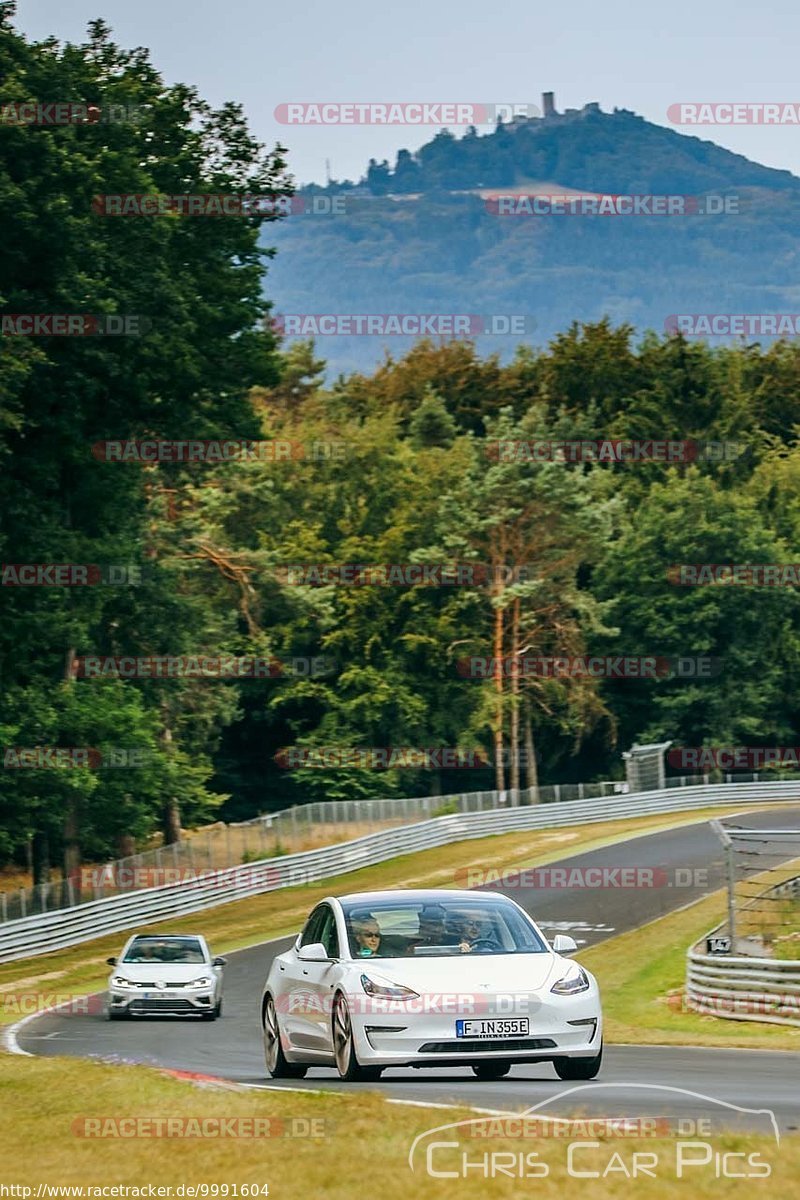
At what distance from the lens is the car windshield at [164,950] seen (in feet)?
92.2

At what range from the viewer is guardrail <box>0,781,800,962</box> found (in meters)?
43.2

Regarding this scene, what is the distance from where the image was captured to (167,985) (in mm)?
27297

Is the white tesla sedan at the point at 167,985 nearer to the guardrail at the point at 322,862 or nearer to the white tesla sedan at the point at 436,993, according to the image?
the white tesla sedan at the point at 436,993

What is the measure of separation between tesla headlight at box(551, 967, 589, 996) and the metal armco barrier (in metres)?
9.91

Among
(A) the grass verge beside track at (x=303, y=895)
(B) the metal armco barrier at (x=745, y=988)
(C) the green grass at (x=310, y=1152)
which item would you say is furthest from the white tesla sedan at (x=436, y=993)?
(A) the grass verge beside track at (x=303, y=895)

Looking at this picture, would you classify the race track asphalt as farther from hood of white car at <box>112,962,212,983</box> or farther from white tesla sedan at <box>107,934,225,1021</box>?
hood of white car at <box>112,962,212,983</box>

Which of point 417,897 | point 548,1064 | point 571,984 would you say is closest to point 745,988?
point 548,1064

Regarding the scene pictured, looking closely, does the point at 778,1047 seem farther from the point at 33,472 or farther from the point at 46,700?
the point at 46,700

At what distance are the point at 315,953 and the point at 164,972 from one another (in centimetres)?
1381

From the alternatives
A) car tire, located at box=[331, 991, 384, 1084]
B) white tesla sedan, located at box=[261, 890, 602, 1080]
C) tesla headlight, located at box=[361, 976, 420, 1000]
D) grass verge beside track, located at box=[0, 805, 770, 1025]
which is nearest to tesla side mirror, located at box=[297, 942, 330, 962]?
white tesla sedan, located at box=[261, 890, 602, 1080]

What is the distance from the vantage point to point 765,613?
277 ft

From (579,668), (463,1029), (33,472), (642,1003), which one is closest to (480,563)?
(579,668)

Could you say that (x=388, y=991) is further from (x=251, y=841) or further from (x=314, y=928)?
(x=251, y=841)

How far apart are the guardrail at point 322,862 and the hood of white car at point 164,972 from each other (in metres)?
14.1
